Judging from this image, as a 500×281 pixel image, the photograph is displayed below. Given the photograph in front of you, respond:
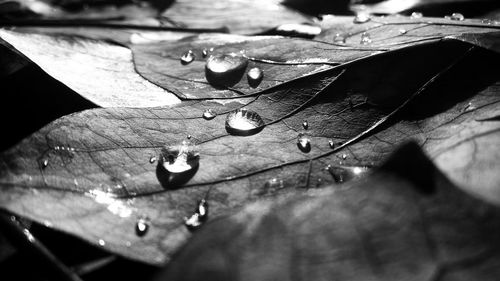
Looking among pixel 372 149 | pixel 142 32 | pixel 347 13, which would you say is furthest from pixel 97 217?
pixel 347 13

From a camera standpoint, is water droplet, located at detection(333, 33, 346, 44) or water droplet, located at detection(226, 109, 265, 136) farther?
water droplet, located at detection(333, 33, 346, 44)

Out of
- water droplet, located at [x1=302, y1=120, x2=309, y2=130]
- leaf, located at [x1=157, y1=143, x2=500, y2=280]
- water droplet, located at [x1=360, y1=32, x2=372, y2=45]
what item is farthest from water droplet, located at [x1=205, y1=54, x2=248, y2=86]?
leaf, located at [x1=157, y1=143, x2=500, y2=280]

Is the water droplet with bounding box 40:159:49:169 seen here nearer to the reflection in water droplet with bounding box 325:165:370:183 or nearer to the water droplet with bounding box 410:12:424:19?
the reflection in water droplet with bounding box 325:165:370:183

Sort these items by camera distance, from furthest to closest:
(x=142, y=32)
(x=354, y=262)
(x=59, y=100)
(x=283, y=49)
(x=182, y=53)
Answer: (x=142, y=32)
(x=182, y=53)
(x=283, y=49)
(x=59, y=100)
(x=354, y=262)

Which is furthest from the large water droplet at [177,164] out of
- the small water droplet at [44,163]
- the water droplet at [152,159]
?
the small water droplet at [44,163]

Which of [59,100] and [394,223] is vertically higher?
[59,100]

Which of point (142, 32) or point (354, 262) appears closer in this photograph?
point (354, 262)

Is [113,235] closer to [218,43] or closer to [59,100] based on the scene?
[59,100]

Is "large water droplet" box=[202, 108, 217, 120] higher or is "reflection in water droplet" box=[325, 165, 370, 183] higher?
"large water droplet" box=[202, 108, 217, 120]
